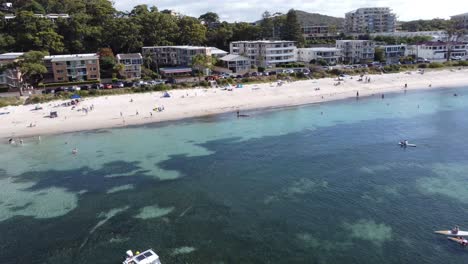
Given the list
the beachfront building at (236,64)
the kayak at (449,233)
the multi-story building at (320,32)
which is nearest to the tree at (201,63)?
the beachfront building at (236,64)

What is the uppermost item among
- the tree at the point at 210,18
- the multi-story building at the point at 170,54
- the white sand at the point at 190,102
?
the tree at the point at 210,18

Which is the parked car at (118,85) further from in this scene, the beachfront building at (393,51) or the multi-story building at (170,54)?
the beachfront building at (393,51)

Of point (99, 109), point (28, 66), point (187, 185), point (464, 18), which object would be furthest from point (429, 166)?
point (464, 18)

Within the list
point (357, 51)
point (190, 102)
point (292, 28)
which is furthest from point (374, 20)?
point (190, 102)

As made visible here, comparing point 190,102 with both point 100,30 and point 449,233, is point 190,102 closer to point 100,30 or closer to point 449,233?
point 100,30

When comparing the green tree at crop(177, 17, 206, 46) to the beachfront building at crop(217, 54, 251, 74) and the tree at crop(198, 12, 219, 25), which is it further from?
the tree at crop(198, 12, 219, 25)

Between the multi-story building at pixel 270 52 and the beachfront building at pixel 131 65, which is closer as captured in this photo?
the beachfront building at pixel 131 65
